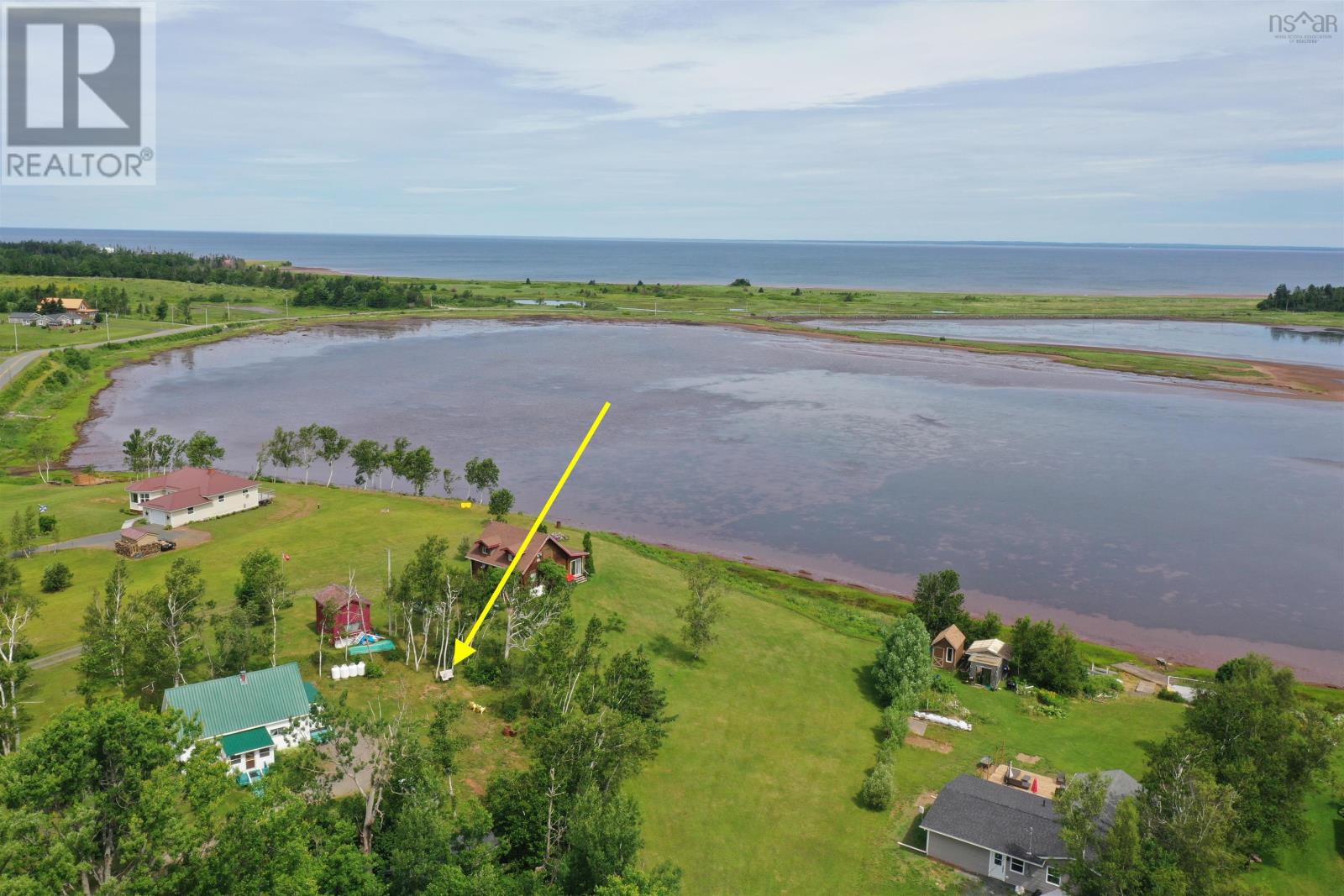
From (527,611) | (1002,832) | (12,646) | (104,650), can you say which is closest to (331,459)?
(527,611)

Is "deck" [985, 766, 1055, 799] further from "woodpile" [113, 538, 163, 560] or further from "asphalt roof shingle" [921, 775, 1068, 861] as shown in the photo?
"woodpile" [113, 538, 163, 560]

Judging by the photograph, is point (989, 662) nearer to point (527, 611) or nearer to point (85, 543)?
point (527, 611)

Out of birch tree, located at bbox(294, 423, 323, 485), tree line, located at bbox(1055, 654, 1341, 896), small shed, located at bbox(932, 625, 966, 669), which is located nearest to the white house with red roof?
birch tree, located at bbox(294, 423, 323, 485)

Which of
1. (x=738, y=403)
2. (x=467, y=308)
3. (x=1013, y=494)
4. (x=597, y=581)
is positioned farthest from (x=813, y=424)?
(x=467, y=308)

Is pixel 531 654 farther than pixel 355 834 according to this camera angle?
Yes

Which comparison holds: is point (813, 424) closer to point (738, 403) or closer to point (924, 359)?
point (738, 403)
